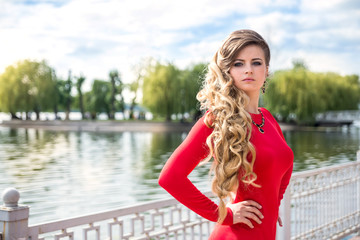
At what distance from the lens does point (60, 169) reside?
15.6 metres

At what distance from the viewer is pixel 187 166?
1468mm

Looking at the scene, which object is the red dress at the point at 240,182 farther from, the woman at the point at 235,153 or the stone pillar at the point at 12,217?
the stone pillar at the point at 12,217

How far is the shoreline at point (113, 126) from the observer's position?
1473 inches

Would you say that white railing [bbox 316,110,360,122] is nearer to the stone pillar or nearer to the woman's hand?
the stone pillar

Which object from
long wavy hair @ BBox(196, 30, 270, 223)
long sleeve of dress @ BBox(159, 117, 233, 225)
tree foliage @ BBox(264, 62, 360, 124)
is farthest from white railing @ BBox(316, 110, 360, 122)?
long sleeve of dress @ BBox(159, 117, 233, 225)

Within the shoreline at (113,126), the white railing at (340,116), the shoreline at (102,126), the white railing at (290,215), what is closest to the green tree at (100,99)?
the shoreline at (102,126)

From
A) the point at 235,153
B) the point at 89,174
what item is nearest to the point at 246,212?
the point at 235,153

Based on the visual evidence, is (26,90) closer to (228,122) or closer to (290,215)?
(290,215)

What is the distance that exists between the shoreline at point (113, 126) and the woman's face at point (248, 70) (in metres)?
34.1

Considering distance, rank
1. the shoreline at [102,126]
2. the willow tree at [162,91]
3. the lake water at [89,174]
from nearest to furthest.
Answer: the lake water at [89,174]
the willow tree at [162,91]
the shoreline at [102,126]

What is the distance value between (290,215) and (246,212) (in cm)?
205

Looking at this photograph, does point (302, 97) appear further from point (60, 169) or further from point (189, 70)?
point (60, 169)

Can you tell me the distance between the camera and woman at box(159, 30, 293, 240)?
1466 mm

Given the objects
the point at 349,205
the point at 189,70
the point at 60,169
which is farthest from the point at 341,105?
the point at 349,205
